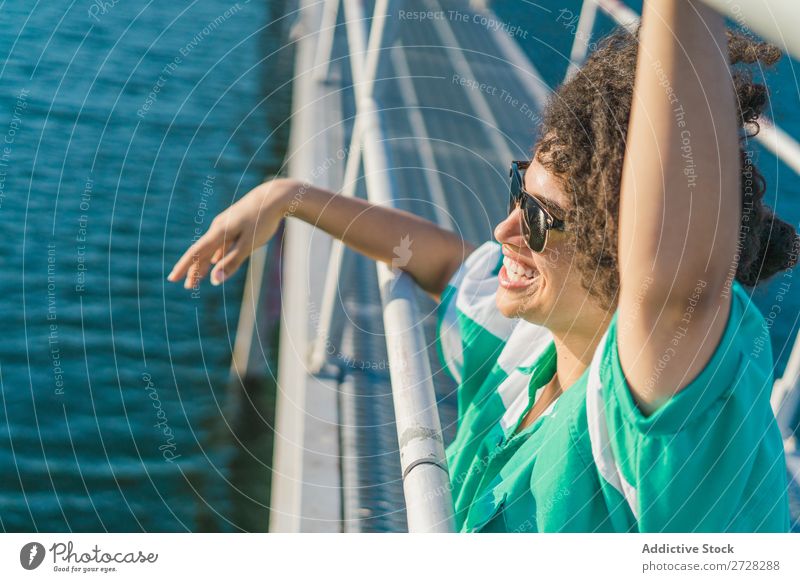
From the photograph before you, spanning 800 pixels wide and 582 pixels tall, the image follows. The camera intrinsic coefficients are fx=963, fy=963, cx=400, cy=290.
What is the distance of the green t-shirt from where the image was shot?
0.53 meters

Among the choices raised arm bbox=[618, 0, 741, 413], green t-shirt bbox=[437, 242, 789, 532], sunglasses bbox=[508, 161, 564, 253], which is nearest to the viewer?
raised arm bbox=[618, 0, 741, 413]

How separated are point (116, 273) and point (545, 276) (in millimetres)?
1681

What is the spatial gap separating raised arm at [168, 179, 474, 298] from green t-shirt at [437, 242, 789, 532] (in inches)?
1.7

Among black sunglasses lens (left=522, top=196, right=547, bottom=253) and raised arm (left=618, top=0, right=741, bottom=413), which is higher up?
black sunglasses lens (left=522, top=196, right=547, bottom=253)

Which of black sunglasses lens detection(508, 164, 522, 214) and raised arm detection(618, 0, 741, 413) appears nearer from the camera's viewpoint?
raised arm detection(618, 0, 741, 413)

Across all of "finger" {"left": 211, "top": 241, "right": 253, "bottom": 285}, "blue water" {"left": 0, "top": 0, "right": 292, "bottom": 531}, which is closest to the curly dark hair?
"finger" {"left": 211, "top": 241, "right": 253, "bottom": 285}

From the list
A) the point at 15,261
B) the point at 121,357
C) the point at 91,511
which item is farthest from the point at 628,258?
the point at 15,261

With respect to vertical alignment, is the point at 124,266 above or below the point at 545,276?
above

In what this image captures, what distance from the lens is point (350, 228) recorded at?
2.79ft

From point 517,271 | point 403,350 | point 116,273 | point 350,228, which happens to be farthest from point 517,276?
point 116,273

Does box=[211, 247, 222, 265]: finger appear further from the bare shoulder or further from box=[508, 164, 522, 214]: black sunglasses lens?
the bare shoulder

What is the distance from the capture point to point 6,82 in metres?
2.28

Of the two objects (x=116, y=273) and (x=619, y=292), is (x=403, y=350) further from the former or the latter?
(x=116, y=273)
